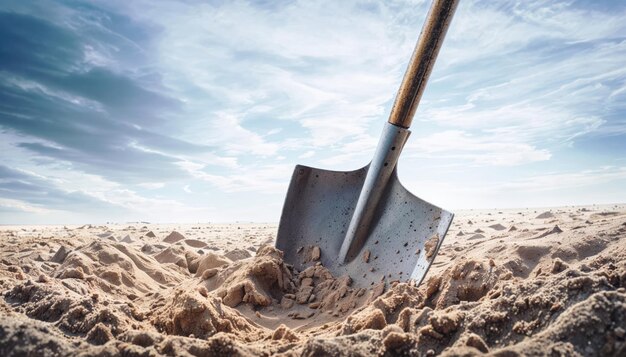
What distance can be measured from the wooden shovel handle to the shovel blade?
1.92 feet

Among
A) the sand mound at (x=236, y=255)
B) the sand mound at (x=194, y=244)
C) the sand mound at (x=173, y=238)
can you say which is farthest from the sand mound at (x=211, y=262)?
the sand mound at (x=173, y=238)

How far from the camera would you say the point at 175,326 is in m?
2.08

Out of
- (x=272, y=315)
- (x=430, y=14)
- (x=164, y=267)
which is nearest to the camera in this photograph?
(x=272, y=315)

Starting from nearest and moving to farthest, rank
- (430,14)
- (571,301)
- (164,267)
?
(571,301)
(430,14)
(164,267)

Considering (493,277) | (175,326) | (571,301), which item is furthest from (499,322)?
(175,326)

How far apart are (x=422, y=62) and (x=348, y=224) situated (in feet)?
5.06

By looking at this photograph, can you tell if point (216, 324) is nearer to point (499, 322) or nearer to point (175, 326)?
point (175, 326)

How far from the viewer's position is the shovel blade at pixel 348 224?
3.01 metres

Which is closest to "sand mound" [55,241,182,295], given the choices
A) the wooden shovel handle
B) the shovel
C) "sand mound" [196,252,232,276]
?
"sand mound" [196,252,232,276]

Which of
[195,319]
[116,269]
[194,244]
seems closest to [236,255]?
[116,269]

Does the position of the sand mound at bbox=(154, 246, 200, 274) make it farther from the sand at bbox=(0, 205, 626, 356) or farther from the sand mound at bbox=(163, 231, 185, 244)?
the sand mound at bbox=(163, 231, 185, 244)

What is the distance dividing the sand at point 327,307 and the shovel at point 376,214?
15cm

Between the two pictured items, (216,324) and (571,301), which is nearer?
(571,301)

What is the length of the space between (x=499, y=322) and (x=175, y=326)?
153cm
